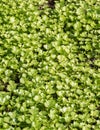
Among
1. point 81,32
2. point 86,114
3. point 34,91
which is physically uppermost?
point 81,32

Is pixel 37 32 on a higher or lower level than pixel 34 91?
higher

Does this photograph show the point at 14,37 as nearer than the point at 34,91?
No

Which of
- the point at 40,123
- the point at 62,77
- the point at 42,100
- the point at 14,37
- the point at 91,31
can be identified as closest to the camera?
the point at 40,123

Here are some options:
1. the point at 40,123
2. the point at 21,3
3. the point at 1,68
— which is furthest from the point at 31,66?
the point at 21,3

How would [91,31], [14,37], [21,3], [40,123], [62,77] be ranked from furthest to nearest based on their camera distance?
[21,3] < [91,31] < [14,37] < [62,77] < [40,123]

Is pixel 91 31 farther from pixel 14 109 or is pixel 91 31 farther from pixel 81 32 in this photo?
pixel 14 109

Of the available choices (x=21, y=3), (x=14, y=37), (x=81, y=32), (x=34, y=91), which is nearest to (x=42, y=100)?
(x=34, y=91)
